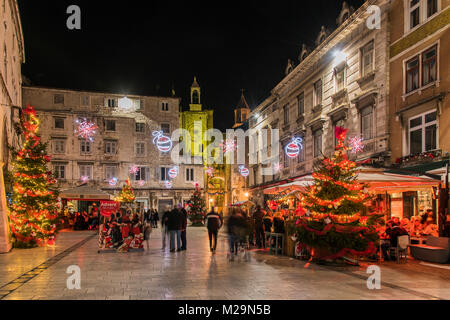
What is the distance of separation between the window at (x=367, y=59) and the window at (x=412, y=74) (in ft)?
9.04

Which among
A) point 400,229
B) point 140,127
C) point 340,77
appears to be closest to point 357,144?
point 340,77

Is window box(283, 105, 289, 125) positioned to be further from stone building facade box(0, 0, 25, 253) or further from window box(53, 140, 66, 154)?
window box(53, 140, 66, 154)

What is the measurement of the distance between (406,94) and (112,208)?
1364 centimetres

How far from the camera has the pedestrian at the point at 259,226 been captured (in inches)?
618

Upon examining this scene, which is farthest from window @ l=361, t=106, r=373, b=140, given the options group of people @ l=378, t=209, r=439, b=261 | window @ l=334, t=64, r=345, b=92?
group of people @ l=378, t=209, r=439, b=261

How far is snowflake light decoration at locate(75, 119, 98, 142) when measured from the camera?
42.0 meters

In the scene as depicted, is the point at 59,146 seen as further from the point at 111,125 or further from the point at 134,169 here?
the point at 134,169

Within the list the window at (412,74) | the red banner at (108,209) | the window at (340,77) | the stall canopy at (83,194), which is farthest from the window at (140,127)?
the window at (412,74)

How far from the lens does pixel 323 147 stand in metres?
24.5

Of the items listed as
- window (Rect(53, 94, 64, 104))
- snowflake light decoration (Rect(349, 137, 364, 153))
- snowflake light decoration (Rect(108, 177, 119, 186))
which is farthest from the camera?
snowflake light decoration (Rect(108, 177, 119, 186))

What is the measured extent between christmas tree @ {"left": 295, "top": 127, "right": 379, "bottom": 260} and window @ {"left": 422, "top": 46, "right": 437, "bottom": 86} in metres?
6.96

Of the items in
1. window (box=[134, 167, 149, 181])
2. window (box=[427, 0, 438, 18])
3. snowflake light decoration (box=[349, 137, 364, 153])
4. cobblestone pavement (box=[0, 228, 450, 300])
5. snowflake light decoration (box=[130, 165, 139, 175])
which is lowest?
cobblestone pavement (box=[0, 228, 450, 300])

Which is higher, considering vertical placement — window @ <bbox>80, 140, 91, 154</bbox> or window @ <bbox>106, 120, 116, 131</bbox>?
window @ <bbox>106, 120, 116, 131</bbox>

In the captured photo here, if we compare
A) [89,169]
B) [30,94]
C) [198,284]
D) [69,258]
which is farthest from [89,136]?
[198,284]
